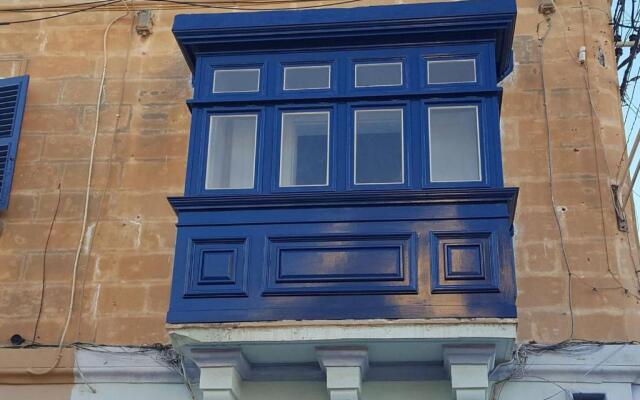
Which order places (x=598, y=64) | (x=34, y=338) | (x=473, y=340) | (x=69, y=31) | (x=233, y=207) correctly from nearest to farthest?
1. (x=473, y=340)
2. (x=233, y=207)
3. (x=34, y=338)
4. (x=598, y=64)
5. (x=69, y=31)

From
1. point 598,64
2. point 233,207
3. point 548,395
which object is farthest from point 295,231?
point 598,64

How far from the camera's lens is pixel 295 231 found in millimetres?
8516

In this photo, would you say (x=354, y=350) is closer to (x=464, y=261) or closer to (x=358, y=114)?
(x=464, y=261)

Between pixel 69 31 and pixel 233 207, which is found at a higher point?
pixel 69 31

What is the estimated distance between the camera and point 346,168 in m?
8.73

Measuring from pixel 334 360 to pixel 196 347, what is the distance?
1081 mm

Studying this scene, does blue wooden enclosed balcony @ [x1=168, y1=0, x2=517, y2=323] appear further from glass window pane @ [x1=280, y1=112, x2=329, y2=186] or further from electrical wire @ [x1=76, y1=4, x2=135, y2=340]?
electrical wire @ [x1=76, y1=4, x2=135, y2=340]

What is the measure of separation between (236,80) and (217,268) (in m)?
1.79

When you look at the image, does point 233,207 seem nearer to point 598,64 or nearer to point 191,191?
point 191,191

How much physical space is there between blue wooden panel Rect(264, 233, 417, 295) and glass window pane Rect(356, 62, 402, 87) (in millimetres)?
1472

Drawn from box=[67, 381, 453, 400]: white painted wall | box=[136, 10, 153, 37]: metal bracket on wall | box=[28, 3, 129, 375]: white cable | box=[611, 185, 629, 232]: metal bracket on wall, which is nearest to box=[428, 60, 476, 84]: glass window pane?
box=[611, 185, 629, 232]: metal bracket on wall

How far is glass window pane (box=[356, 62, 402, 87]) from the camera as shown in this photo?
9.15 m

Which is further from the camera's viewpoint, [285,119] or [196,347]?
[285,119]

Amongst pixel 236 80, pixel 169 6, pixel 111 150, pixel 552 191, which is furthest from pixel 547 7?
pixel 111 150
